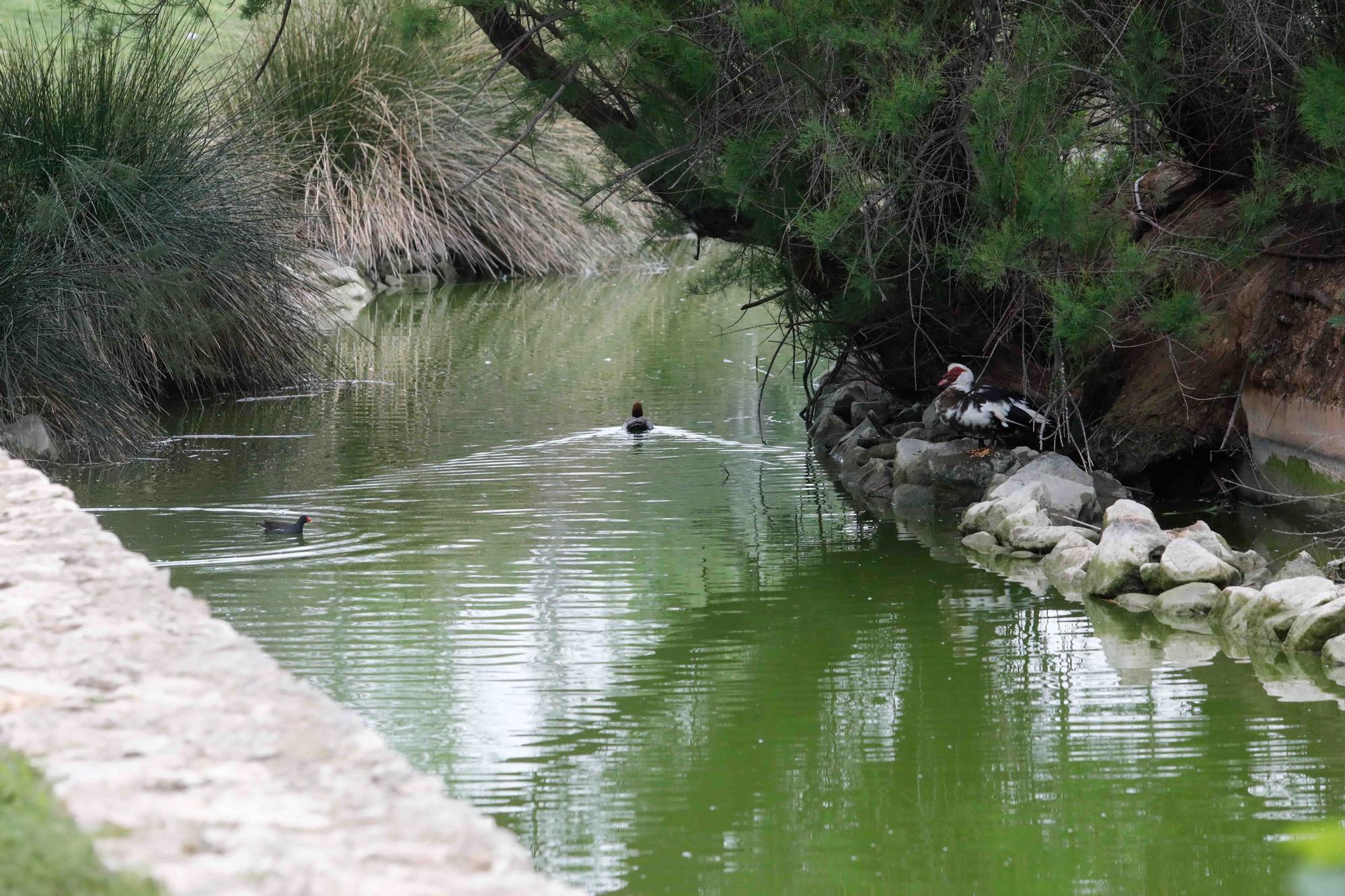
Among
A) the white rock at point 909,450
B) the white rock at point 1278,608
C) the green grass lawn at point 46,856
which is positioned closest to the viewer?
the green grass lawn at point 46,856

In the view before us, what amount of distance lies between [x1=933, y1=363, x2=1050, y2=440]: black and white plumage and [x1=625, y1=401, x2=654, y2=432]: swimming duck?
7.58 ft

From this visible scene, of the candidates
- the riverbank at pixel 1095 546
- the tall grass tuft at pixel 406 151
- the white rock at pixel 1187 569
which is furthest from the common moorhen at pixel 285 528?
the tall grass tuft at pixel 406 151

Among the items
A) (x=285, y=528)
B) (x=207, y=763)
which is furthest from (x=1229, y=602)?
(x=207, y=763)

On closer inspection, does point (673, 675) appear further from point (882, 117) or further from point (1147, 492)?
point (1147, 492)

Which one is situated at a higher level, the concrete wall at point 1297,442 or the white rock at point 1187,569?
the concrete wall at point 1297,442

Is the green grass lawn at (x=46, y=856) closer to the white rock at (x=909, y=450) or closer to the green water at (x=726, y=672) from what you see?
the green water at (x=726, y=672)

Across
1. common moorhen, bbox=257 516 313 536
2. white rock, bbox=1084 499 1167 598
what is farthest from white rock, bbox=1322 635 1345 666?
common moorhen, bbox=257 516 313 536

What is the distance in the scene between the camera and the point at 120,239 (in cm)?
919

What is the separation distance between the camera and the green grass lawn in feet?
6.45

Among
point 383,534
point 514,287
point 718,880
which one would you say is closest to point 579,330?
point 514,287

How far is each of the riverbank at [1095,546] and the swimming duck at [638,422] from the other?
1208mm

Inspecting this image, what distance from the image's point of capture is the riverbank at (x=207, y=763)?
2066 mm

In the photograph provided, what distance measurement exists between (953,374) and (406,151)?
38.0ft

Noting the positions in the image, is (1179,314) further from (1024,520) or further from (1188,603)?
(1188,603)
